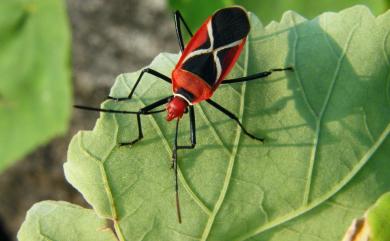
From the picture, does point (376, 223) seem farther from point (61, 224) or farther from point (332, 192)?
point (61, 224)

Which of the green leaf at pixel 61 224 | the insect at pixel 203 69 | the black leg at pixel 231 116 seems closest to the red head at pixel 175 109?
the insect at pixel 203 69

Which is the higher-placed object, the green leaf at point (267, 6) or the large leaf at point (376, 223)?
the green leaf at point (267, 6)

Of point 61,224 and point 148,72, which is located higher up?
point 148,72

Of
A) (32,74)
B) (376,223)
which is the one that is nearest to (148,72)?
(376,223)

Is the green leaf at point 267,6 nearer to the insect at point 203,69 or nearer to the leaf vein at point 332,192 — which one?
the insect at point 203,69

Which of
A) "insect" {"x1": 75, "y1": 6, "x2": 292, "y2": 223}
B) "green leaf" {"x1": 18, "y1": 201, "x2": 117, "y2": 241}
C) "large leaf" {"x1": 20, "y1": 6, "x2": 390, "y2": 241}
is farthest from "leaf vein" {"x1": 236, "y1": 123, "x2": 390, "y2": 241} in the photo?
"green leaf" {"x1": 18, "y1": 201, "x2": 117, "y2": 241}

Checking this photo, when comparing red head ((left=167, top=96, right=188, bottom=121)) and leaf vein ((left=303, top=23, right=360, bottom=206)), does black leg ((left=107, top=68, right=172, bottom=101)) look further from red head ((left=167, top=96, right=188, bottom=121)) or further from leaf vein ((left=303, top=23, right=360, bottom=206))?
leaf vein ((left=303, top=23, right=360, bottom=206))

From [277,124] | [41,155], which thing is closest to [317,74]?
[277,124]
